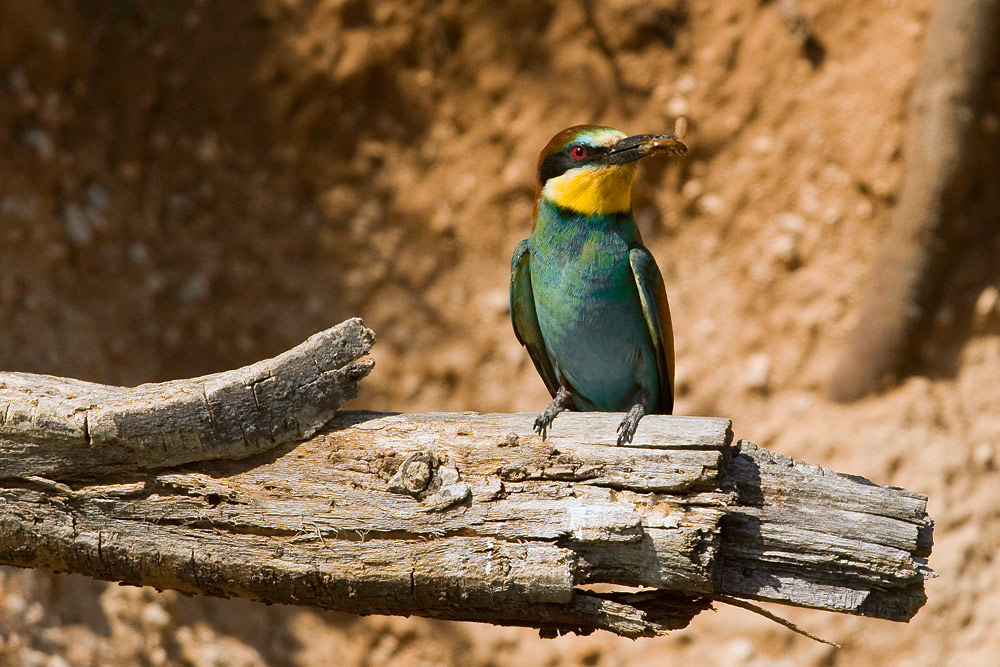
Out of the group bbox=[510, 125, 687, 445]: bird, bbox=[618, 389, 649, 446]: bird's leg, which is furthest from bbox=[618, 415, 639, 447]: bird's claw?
bbox=[510, 125, 687, 445]: bird

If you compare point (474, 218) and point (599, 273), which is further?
point (474, 218)

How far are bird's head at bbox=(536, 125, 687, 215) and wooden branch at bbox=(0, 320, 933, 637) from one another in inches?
38.6

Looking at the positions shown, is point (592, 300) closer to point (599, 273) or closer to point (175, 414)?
point (599, 273)

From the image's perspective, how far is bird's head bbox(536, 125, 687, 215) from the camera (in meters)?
3.06

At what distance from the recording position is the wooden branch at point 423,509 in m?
2.10

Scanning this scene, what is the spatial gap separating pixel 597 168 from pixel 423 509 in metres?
1.37

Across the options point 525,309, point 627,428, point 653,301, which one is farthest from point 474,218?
point 627,428

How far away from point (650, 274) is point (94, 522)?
1.75 m

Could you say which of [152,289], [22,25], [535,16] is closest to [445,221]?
[535,16]

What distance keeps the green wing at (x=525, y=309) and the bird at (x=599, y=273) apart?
0.06 metres

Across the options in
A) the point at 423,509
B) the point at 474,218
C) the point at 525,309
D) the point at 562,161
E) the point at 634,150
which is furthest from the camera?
the point at 474,218

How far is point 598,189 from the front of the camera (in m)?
3.09

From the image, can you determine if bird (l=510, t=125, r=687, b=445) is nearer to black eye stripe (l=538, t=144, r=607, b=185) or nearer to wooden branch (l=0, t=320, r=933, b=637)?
black eye stripe (l=538, t=144, r=607, b=185)

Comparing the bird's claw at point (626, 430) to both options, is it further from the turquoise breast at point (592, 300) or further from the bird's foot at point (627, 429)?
the turquoise breast at point (592, 300)
